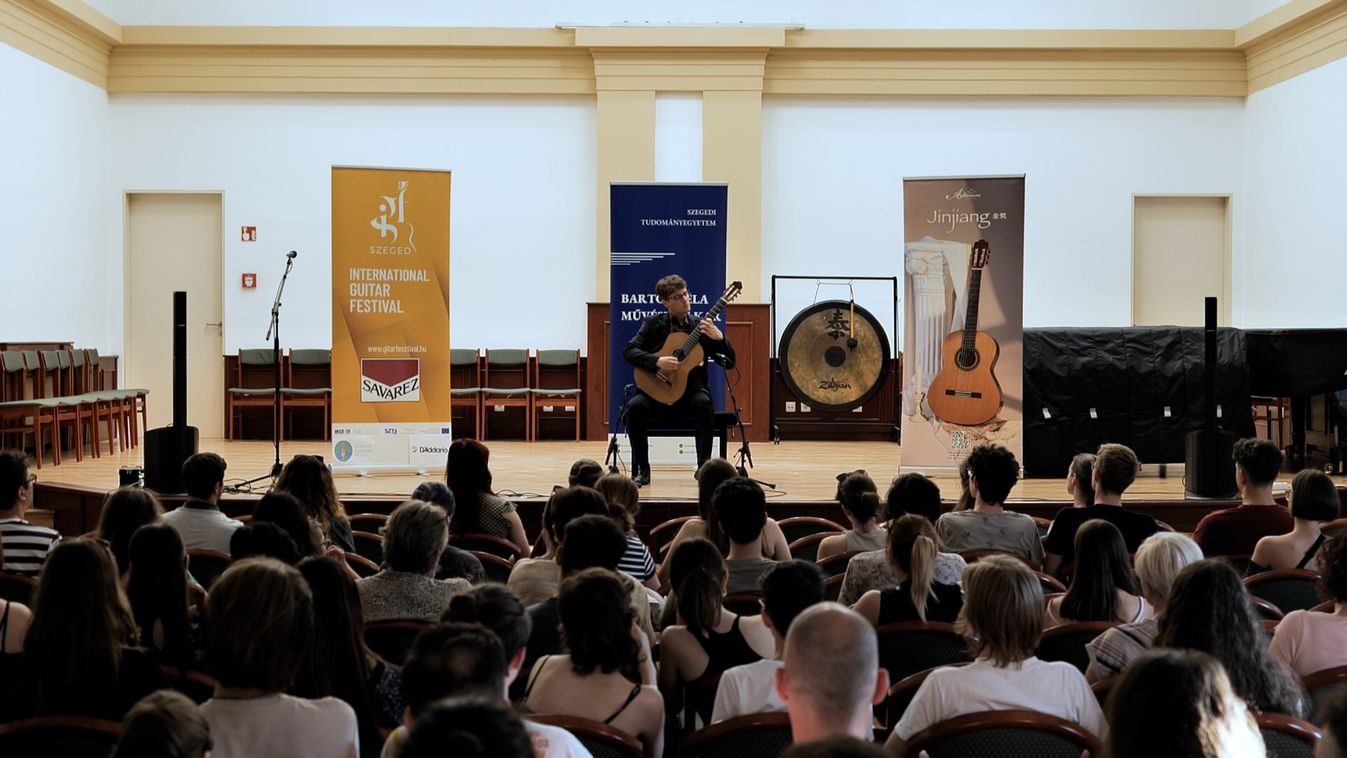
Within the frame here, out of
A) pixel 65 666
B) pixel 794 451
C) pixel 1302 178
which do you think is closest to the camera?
pixel 65 666

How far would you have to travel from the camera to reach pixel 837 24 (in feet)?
40.1

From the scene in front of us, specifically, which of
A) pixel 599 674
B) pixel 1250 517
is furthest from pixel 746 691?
pixel 1250 517

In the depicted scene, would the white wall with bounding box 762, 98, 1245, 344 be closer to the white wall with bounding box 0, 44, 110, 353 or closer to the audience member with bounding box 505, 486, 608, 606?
the white wall with bounding box 0, 44, 110, 353

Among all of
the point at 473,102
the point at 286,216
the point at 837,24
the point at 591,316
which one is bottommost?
the point at 591,316

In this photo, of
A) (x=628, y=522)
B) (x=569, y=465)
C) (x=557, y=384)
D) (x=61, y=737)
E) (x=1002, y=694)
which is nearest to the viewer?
(x=61, y=737)

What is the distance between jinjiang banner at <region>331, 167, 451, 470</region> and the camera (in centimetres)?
813

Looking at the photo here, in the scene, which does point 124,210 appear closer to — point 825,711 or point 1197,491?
point 1197,491

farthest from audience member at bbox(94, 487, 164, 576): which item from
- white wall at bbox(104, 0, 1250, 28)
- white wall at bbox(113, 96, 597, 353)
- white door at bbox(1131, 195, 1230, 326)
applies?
white door at bbox(1131, 195, 1230, 326)

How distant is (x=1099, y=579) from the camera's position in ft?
10.2

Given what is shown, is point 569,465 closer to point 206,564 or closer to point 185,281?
point 206,564

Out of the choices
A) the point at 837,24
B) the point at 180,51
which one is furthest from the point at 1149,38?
the point at 180,51

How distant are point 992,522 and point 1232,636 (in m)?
1.95

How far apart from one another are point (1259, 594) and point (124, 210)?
1139 cm

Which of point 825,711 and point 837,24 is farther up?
point 837,24
